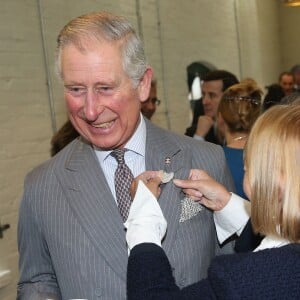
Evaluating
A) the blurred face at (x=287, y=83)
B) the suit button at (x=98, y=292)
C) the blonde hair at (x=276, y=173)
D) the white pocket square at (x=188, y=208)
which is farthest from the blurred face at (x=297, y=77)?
the suit button at (x=98, y=292)

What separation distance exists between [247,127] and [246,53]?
5193mm

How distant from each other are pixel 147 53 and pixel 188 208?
144 inches

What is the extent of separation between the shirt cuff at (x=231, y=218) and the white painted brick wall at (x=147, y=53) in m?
1.98

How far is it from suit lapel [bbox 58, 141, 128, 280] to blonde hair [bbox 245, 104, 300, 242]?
1.27ft

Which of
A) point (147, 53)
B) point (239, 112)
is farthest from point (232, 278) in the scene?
point (147, 53)

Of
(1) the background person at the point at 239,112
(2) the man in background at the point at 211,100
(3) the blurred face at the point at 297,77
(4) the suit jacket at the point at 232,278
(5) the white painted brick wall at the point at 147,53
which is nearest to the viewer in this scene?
(4) the suit jacket at the point at 232,278

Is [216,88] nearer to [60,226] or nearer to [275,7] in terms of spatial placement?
[60,226]

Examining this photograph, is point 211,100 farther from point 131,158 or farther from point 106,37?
point 106,37

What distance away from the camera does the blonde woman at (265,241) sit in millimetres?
1017

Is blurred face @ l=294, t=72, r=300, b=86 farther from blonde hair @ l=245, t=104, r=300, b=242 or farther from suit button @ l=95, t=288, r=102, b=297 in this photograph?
suit button @ l=95, t=288, r=102, b=297

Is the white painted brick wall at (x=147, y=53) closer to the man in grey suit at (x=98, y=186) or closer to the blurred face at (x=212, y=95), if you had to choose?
the blurred face at (x=212, y=95)

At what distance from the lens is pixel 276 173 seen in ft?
3.78

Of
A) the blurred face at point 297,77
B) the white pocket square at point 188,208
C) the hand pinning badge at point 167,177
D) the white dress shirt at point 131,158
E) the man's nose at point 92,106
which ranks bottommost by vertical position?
the white pocket square at point 188,208

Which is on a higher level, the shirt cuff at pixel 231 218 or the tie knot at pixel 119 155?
the tie knot at pixel 119 155
